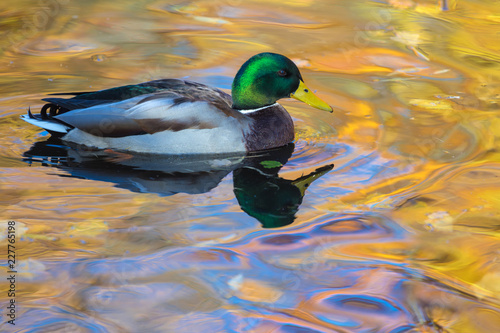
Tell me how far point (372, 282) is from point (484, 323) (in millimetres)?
699

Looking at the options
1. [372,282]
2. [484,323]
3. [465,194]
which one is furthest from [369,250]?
[465,194]

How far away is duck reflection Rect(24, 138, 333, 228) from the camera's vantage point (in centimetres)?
538

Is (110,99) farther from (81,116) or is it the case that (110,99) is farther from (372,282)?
(372,282)

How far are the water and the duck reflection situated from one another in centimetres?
2

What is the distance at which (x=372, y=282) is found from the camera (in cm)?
439

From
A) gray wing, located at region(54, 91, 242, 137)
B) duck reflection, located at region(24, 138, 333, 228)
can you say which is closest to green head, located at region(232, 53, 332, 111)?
gray wing, located at region(54, 91, 242, 137)

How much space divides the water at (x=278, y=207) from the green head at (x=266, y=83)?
1.51ft

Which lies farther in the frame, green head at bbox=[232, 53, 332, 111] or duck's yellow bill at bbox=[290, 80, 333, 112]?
duck's yellow bill at bbox=[290, 80, 333, 112]

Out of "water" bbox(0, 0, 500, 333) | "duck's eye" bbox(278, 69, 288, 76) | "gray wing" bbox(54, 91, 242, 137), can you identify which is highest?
"duck's eye" bbox(278, 69, 288, 76)

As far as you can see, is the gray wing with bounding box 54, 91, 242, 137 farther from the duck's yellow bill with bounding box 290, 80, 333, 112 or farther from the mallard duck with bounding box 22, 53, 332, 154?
the duck's yellow bill with bounding box 290, 80, 333, 112

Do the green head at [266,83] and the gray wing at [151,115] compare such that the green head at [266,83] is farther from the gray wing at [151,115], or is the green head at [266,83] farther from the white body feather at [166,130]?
the white body feather at [166,130]

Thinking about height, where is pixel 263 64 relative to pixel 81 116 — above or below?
above

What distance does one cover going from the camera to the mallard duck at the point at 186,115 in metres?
6.07

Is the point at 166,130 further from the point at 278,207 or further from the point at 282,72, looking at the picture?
the point at 278,207
